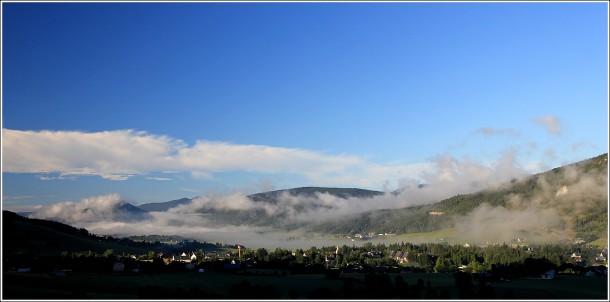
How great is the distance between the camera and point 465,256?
607 ft

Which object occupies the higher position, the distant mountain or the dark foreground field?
the distant mountain

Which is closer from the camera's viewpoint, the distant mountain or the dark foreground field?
the dark foreground field

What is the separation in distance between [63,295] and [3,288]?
6.64 metres

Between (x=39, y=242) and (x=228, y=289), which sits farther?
(x=39, y=242)

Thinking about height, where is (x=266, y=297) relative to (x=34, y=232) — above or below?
below

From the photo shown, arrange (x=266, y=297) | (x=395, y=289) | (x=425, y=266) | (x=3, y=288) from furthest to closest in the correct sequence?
(x=425, y=266)
(x=395, y=289)
(x=266, y=297)
(x=3, y=288)

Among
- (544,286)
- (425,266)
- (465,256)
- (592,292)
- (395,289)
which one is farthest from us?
(465,256)

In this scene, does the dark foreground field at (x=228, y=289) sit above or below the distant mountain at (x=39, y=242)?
below

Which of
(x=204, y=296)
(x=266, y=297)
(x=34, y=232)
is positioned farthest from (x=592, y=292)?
(x=34, y=232)

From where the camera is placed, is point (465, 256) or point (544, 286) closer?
point (544, 286)

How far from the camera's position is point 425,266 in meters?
171

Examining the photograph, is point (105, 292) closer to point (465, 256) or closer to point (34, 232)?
point (34, 232)

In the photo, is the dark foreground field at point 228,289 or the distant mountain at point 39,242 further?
the distant mountain at point 39,242

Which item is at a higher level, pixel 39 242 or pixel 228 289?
pixel 39 242
